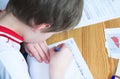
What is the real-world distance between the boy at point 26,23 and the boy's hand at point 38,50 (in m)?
0.09

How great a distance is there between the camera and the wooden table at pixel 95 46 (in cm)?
98

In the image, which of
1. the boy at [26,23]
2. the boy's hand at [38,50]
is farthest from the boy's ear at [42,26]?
the boy's hand at [38,50]

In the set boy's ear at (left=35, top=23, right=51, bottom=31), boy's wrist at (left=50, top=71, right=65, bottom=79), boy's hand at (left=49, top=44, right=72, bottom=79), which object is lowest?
boy's wrist at (left=50, top=71, right=65, bottom=79)

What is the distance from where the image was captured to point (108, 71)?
0.99m

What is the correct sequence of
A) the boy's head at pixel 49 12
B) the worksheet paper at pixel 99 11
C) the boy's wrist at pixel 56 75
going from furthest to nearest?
the worksheet paper at pixel 99 11 → the boy's wrist at pixel 56 75 → the boy's head at pixel 49 12

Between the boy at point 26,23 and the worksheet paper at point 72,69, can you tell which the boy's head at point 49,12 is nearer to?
the boy at point 26,23

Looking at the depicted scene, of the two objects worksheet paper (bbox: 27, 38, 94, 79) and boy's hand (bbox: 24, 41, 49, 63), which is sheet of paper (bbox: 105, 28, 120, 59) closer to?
worksheet paper (bbox: 27, 38, 94, 79)

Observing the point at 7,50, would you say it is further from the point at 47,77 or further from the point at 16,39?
the point at 47,77

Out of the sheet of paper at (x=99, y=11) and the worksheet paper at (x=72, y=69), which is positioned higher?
the sheet of paper at (x=99, y=11)

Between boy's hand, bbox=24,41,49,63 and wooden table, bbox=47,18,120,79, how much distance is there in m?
0.03

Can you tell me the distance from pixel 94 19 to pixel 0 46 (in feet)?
1.45

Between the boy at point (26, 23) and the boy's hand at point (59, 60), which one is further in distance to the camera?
the boy's hand at point (59, 60)

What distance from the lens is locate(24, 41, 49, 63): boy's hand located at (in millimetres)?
986

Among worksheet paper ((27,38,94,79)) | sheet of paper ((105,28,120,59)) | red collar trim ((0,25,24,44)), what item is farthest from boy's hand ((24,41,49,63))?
sheet of paper ((105,28,120,59))
